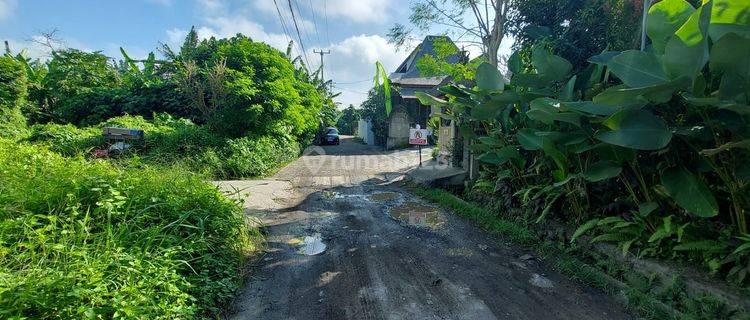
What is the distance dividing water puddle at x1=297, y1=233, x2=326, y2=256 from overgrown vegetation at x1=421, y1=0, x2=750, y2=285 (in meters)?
2.98

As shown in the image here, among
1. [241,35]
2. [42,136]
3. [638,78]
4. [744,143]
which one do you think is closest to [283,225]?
[638,78]

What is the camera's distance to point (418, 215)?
5.98m

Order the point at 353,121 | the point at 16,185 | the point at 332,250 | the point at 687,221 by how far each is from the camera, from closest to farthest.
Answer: the point at 687,221 < the point at 16,185 < the point at 332,250 < the point at 353,121

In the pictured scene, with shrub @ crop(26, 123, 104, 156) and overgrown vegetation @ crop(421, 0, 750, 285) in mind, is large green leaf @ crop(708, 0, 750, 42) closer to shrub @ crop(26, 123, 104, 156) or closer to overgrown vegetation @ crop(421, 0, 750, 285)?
overgrown vegetation @ crop(421, 0, 750, 285)

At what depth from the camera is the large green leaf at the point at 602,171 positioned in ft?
10.8

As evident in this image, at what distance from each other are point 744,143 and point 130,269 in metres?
4.43

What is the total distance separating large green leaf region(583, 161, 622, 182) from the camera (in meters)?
3.30

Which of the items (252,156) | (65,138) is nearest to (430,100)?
(252,156)

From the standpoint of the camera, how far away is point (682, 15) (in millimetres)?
2906

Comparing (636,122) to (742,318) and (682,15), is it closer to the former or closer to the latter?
(682,15)

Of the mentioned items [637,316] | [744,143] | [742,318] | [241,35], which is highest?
[241,35]

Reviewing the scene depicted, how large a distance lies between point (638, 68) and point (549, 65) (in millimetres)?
1314

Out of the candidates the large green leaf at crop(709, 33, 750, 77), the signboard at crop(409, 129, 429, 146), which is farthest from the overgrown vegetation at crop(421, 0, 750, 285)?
the signboard at crop(409, 129, 429, 146)

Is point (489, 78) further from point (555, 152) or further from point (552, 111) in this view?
point (552, 111)
